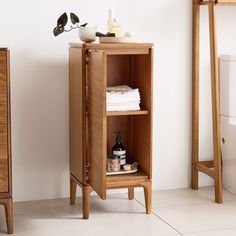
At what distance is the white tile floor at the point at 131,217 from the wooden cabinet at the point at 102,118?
10 centimetres

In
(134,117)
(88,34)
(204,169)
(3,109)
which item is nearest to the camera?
(3,109)

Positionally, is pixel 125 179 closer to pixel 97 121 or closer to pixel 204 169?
pixel 97 121

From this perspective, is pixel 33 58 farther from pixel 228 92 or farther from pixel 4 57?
pixel 228 92

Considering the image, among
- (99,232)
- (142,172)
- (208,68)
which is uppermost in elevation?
(208,68)

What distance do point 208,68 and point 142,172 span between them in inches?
35.6

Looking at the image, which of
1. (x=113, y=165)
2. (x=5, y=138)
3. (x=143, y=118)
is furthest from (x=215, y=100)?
(x=5, y=138)

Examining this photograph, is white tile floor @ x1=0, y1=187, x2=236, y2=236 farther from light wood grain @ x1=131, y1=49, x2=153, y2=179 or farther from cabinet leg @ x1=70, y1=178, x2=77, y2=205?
light wood grain @ x1=131, y1=49, x2=153, y2=179

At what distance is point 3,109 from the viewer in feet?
8.90

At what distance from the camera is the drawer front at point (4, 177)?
108 inches

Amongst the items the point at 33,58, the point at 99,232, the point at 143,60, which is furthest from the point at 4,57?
the point at 99,232

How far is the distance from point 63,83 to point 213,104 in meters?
0.90

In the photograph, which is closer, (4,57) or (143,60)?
(4,57)

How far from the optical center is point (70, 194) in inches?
129

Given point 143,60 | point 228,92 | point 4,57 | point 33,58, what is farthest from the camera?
point 228,92
